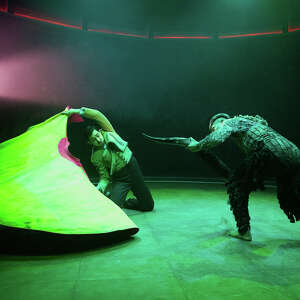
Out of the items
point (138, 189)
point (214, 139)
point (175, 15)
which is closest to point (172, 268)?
point (214, 139)

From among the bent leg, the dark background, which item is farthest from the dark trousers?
the dark background

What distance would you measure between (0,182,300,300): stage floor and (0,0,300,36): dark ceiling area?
4440 millimetres

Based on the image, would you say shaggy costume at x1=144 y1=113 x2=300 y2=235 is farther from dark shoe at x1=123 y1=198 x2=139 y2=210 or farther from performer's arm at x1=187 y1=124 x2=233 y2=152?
dark shoe at x1=123 y1=198 x2=139 y2=210

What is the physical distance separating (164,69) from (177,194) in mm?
2769

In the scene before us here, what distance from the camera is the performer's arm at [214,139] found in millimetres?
2447

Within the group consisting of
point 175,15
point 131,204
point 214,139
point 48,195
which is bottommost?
point 131,204

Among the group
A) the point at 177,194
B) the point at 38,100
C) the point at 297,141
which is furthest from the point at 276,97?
the point at 38,100

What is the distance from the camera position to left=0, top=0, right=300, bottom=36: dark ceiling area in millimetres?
5727

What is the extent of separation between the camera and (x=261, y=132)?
2490 mm

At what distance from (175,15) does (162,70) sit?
1106mm

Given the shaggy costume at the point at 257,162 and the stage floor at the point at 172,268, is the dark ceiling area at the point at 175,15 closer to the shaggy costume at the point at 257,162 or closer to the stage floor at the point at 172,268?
the shaggy costume at the point at 257,162

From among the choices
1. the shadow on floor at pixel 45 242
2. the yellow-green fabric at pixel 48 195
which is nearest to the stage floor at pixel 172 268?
the shadow on floor at pixel 45 242

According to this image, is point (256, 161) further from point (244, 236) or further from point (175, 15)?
point (175, 15)

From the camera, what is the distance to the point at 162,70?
21.1ft
